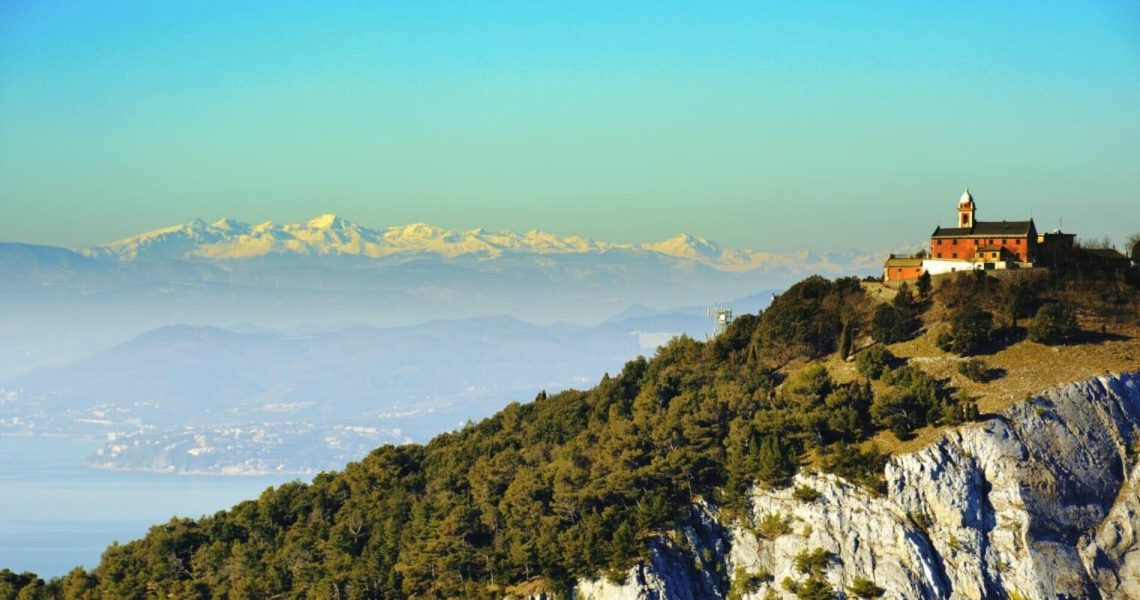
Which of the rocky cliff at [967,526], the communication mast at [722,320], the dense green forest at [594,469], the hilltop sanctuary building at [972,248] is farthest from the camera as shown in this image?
the communication mast at [722,320]

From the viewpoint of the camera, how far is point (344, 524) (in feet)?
363

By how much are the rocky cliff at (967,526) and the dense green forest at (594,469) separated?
5.57 feet

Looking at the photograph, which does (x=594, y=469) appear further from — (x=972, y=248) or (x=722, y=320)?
(x=972, y=248)

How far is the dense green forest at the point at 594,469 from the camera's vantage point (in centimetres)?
9950

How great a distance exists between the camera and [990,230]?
393 feet

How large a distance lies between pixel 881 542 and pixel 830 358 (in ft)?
69.8

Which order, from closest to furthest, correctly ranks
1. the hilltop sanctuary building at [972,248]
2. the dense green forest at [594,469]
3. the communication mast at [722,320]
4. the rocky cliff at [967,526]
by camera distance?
the rocky cliff at [967,526], the dense green forest at [594,469], the hilltop sanctuary building at [972,248], the communication mast at [722,320]

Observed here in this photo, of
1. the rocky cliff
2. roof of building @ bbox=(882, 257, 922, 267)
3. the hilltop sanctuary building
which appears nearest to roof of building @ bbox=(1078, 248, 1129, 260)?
the hilltop sanctuary building

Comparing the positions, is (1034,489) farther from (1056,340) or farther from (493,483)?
(493,483)

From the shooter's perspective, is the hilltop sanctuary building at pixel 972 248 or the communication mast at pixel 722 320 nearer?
the hilltop sanctuary building at pixel 972 248

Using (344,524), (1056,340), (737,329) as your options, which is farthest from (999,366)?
(344,524)

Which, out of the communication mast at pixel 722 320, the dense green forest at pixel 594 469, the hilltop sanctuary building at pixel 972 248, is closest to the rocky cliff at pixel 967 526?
the dense green forest at pixel 594 469

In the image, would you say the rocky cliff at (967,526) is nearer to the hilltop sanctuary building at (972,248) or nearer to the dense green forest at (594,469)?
the dense green forest at (594,469)

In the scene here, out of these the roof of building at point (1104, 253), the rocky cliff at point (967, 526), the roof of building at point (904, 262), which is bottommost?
the rocky cliff at point (967, 526)
